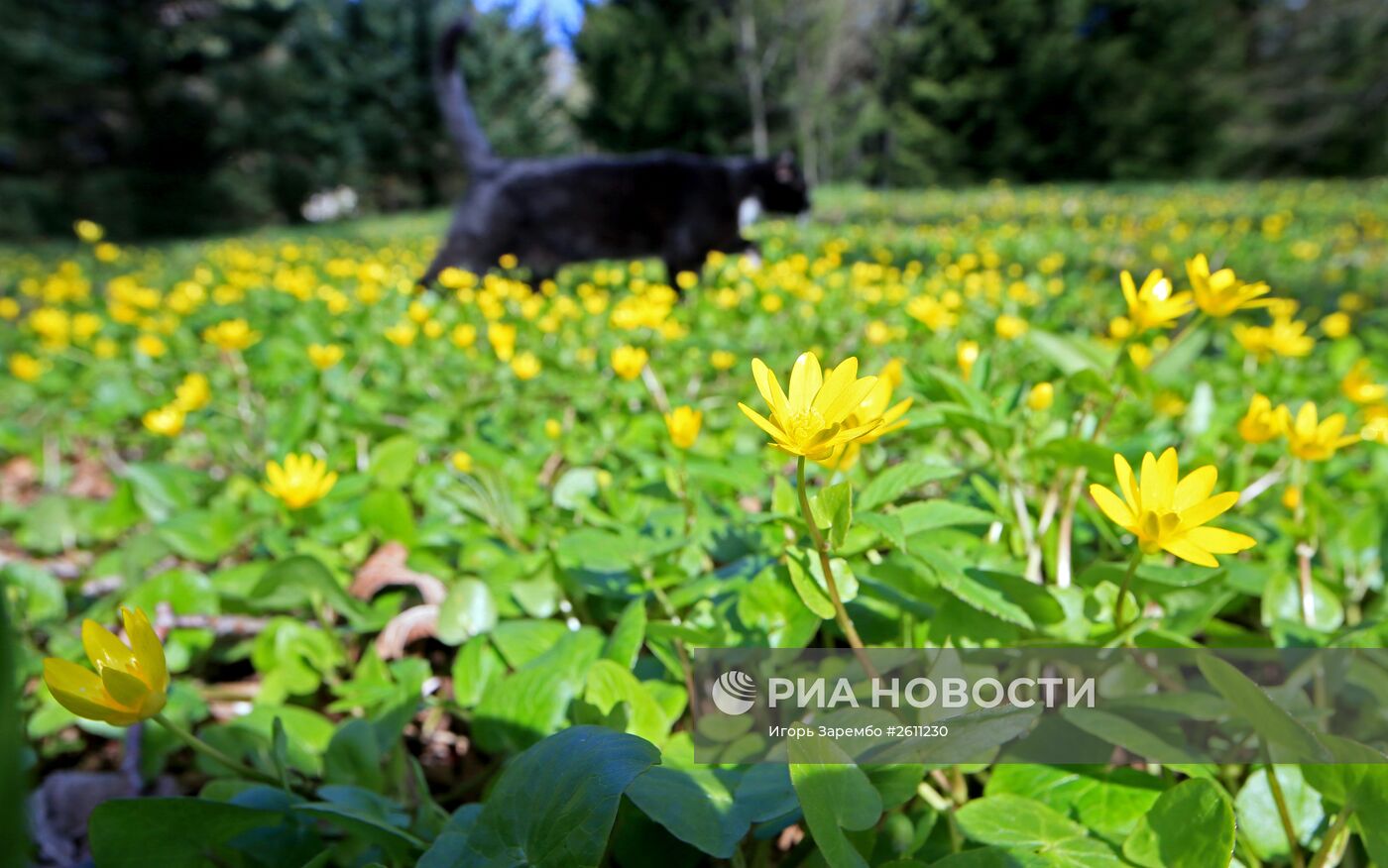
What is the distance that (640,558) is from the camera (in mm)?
909

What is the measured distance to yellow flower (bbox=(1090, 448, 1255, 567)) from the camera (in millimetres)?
555

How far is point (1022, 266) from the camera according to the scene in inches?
168

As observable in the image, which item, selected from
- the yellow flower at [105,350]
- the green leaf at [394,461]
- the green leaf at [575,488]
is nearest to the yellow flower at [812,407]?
the green leaf at [575,488]

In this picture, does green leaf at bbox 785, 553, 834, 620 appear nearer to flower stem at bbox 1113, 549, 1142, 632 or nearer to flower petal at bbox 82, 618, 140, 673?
flower stem at bbox 1113, 549, 1142, 632

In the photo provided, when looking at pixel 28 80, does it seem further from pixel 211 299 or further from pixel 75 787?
pixel 75 787

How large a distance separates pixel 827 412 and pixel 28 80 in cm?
1696

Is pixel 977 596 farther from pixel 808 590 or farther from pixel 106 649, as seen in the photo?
pixel 106 649

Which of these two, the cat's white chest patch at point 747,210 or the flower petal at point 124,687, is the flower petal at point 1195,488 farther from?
the cat's white chest patch at point 747,210

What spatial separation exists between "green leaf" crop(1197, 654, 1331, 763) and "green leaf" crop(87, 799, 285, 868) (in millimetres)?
712

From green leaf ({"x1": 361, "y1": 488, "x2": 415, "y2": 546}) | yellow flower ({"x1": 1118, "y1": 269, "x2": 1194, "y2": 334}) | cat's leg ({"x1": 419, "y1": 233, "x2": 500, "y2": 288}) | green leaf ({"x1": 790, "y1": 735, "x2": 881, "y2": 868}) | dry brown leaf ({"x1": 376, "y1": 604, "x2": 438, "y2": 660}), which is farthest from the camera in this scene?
cat's leg ({"x1": 419, "y1": 233, "x2": 500, "y2": 288})

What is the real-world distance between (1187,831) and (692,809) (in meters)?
0.36

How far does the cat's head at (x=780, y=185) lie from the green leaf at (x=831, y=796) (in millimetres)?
4001

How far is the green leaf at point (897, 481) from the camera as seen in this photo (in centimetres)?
74

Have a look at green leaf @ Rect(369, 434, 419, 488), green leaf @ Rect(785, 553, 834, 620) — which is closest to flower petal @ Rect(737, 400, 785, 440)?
green leaf @ Rect(785, 553, 834, 620)
